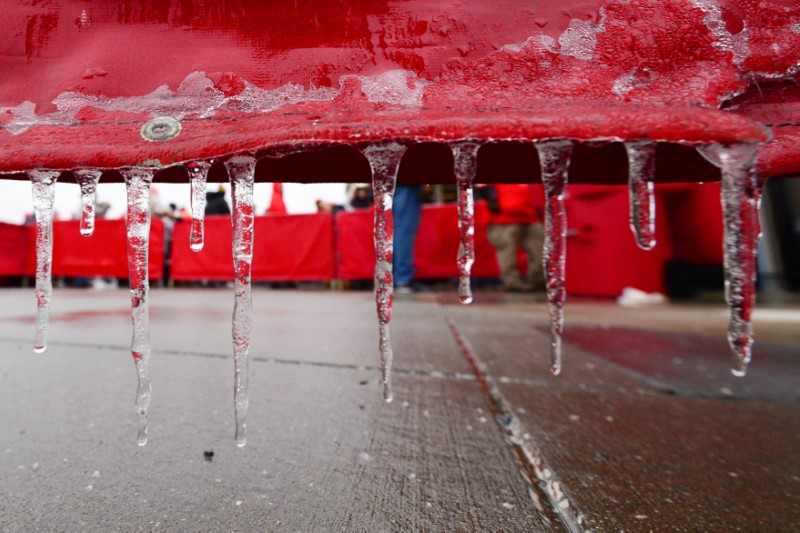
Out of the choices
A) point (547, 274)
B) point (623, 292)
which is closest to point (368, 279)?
point (623, 292)

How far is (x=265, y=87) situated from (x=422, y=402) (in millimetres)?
718

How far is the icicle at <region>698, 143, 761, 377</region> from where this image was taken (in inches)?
18.0

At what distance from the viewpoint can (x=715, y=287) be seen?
4754 millimetres

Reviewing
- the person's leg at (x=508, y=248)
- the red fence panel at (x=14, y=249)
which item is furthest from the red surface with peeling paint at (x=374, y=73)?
the red fence panel at (x=14, y=249)

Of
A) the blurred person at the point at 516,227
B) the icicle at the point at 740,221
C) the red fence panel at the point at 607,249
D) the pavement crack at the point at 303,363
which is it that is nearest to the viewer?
the icicle at the point at 740,221

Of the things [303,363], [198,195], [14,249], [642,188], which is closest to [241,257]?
[198,195]

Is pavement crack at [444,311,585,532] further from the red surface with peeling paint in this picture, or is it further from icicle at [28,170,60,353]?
icicle at [28,170,60,353]

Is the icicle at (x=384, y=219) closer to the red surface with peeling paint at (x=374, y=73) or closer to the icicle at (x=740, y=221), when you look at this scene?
the red surface with peeling paint at (x=374, y=73)

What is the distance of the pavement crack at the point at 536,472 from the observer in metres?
0.54

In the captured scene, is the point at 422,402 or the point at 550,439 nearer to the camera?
the point at 550,439

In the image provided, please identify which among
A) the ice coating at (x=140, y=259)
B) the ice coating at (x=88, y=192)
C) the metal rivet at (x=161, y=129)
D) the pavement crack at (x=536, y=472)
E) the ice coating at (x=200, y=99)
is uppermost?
the ice coating at (x=200, y=99)

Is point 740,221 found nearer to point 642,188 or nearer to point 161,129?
point 642,188

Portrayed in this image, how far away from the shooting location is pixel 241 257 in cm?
56

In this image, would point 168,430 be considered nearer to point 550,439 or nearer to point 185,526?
point 185,526
